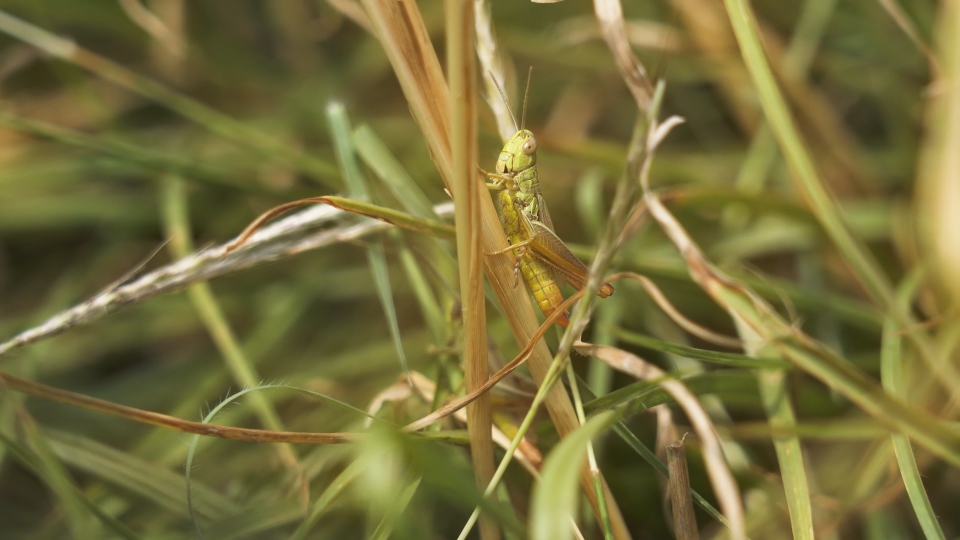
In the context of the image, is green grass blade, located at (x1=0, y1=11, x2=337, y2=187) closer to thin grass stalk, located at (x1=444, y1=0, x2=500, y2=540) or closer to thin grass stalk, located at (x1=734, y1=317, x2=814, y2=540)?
thin grass stalk, located at (x1=444, y1=0, x2=500, y2=540)

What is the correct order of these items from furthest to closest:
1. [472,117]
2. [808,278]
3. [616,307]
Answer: [808,278] < [616,307] < [472,117]

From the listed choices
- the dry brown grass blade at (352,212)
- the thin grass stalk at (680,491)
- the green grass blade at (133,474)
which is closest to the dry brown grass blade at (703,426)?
the thin grass stalk at (680,491)

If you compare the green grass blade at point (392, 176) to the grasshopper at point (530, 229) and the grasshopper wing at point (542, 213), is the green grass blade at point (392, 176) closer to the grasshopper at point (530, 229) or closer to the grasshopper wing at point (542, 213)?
the grasshopper at point (530, 229)

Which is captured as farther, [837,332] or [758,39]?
[837,332]

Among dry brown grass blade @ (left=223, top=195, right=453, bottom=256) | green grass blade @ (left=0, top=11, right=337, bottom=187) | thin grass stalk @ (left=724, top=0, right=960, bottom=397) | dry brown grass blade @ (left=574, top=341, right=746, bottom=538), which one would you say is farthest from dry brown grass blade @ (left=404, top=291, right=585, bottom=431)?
green grass blade @ (left=0, top=11, right=337, bottom=187)

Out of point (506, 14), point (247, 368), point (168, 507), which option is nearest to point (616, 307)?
point (247, 368)

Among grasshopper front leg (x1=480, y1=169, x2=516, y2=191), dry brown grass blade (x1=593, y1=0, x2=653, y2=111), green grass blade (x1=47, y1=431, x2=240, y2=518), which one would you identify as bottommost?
green grass blade (x1=47, y1=431, x2=240, y2=518)

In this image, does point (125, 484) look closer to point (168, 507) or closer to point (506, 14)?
point (168, 507)
